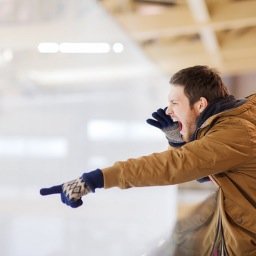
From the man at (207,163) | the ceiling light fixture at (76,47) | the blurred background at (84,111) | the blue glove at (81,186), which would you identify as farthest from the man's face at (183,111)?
the ceiling light fixture at (76,47)

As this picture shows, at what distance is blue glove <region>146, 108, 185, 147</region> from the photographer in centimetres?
131

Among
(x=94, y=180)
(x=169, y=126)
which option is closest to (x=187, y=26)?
(x=169, y=126)

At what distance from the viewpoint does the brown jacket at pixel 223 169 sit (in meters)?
1.00

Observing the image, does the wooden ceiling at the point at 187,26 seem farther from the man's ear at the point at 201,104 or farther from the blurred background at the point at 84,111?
the man's ear at the point at 201,104

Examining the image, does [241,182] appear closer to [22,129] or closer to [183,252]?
[183,252]

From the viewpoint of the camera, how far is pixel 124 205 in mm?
2559

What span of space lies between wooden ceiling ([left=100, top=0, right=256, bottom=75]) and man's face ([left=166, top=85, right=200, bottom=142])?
1.53 metres

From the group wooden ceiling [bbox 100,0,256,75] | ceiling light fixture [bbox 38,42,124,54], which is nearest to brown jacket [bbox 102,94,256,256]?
ceiling light fixture [bbox 38,42,124,54]

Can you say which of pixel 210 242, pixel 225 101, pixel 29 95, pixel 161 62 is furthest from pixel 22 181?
pixel 161 62

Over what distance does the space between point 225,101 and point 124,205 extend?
1.48 m

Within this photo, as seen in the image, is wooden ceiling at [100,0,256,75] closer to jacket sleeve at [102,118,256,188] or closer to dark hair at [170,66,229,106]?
dark hair at [170,66,229,106]

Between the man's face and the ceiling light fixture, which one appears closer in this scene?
the man's face

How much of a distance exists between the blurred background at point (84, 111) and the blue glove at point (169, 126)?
22.6 inches

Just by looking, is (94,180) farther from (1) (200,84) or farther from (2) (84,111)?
(2) (84,111)
